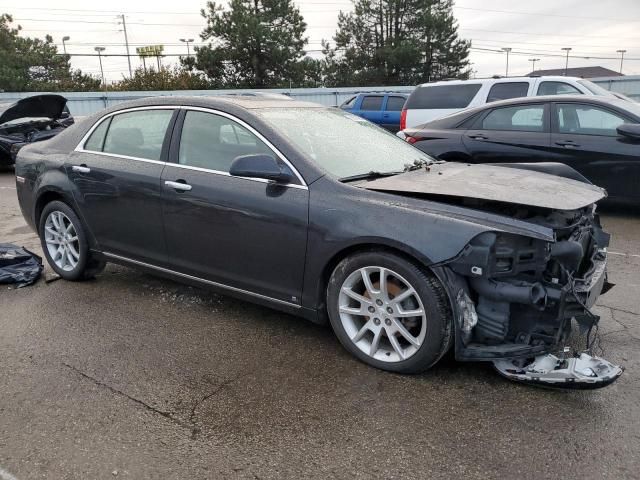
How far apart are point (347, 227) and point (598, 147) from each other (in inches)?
192

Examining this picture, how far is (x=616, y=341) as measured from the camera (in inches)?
141

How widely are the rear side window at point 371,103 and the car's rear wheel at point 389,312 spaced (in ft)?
47.6

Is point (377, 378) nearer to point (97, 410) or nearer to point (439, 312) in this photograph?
point (439, 312)

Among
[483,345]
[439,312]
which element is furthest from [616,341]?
[439,312]

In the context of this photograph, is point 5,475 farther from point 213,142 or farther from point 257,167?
point 213,142

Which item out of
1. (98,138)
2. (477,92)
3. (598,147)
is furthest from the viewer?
(477,92)

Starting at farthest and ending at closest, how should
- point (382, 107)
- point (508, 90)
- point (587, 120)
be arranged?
1. point (382, 107)
2. point (508, 90)
3. point (587, 120)

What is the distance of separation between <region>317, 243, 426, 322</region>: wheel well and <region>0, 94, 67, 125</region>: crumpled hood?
28.1ft

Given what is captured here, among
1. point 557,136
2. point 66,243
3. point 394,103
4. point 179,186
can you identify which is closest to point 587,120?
point 557,136

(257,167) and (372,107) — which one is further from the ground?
(257,167)

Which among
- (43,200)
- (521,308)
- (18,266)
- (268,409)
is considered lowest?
(268,409)

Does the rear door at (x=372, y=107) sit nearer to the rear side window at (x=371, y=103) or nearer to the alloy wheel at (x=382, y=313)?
the rear side window at (x=371, y=103)

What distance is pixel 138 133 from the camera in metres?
4.37

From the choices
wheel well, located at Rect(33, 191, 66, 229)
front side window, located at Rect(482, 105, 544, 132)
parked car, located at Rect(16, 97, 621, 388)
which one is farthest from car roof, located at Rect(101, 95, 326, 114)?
front side window, located at Rect(482, 105, 544, 132)
